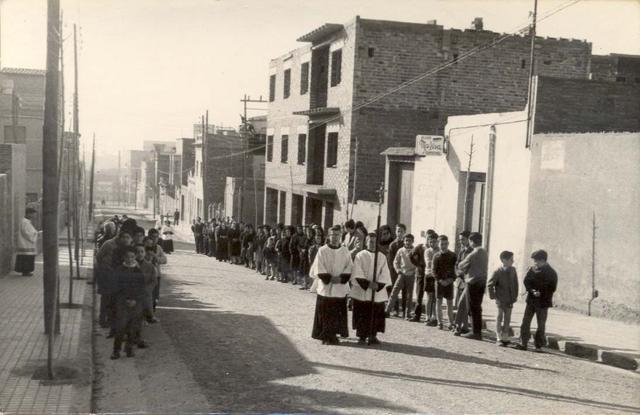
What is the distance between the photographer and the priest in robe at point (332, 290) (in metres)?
10.4

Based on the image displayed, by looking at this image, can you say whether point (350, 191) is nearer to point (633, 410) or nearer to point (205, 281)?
point (205, 281)

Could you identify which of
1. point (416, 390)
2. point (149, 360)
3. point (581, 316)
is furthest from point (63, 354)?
point (581, 316)

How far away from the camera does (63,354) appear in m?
9.07

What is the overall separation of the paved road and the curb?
0.29m

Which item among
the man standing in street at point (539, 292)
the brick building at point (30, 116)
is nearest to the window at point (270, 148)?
the brick building at point (30, 116)

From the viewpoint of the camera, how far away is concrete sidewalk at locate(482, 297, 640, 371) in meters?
9.94

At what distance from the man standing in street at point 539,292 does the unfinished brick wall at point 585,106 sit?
17.2 feet

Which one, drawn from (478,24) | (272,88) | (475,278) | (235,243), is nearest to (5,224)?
(235,243)

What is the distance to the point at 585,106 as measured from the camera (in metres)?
15.3

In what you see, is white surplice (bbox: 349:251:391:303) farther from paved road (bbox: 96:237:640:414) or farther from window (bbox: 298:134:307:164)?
window (bbox: 298:134:307:164)

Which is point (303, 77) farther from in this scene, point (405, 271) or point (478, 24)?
point (405, 271)

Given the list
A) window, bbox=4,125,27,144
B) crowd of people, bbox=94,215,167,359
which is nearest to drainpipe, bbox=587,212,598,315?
crowd of people, bbox=94,215,167,359

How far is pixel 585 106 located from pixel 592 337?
6.14 m

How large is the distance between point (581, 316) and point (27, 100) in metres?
39.6
